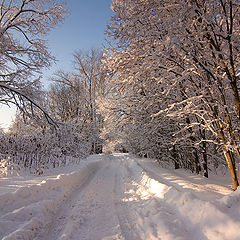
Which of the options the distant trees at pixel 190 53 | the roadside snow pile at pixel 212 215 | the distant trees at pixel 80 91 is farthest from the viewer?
the distant trees at pixel 80 91

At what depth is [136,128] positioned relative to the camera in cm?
882

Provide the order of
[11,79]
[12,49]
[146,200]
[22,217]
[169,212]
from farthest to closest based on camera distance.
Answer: [12,49], [11,79], [146,200], [169,212], [22,217]

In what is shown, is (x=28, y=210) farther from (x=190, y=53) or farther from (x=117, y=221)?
(x=190, y=53)

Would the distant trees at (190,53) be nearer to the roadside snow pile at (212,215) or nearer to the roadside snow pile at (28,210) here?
the roadside snow pile at (212,215)

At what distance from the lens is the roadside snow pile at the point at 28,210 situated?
2512 mm

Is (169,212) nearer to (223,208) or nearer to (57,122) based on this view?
(223,208)

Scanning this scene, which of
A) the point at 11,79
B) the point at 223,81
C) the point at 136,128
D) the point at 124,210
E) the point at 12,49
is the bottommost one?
the point at 124,210

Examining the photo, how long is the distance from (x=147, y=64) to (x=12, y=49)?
668 cm

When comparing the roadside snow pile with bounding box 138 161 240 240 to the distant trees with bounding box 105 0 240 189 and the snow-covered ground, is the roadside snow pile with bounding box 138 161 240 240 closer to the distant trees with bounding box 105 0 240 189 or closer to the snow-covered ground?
the snow-covered ground

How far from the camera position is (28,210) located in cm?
316

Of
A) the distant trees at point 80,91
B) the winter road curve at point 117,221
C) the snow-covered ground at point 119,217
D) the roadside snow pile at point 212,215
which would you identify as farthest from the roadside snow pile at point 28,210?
the distant trees at point 80,91

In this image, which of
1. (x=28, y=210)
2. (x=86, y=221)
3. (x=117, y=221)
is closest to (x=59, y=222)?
(x=86, y=221)

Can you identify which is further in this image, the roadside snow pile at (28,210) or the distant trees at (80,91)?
the distant trees at (80,91)

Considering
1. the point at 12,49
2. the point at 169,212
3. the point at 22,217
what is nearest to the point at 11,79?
the point at 12,49
